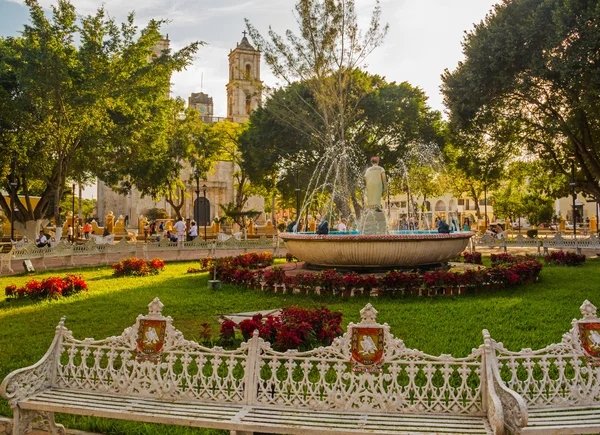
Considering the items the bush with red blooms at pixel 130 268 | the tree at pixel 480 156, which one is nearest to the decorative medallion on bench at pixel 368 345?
the bush with red blooms at pixel 130 268

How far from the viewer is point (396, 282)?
1018 cm

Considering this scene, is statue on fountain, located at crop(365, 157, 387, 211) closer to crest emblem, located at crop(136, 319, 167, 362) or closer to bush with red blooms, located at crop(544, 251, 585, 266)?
bush with red blooms, located at crop(544, 251, 585, 266)

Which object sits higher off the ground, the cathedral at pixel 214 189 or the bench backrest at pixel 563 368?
the cathedral at pixel 214 189

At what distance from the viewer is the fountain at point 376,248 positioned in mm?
10781

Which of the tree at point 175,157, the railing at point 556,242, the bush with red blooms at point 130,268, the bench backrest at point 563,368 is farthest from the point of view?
the tree at point 175,157

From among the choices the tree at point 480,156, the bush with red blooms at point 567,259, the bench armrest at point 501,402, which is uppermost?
the tree at point 480,156

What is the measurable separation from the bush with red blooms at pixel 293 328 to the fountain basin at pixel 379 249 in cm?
427

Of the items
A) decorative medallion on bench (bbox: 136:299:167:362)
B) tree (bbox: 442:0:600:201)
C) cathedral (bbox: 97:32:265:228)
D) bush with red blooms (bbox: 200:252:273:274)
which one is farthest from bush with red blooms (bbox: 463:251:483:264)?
cathedral (bbox: 97:32:265:228)

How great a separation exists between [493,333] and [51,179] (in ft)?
71.1

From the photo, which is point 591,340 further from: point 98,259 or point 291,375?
point 98,259

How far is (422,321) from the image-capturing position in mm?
7746

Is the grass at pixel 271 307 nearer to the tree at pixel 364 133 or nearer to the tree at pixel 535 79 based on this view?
the tree at pixel 535 79

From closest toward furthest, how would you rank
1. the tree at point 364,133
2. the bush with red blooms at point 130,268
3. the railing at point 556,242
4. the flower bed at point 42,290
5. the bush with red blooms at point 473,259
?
the flower bed at point 42,290
the bush with red blooms at point 130,268
the bush with red blooms at point 473,259
the railing at point 556,242
the tree at point 364,133

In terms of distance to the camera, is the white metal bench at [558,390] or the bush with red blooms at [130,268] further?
the bush with red blooms at [130,268]
